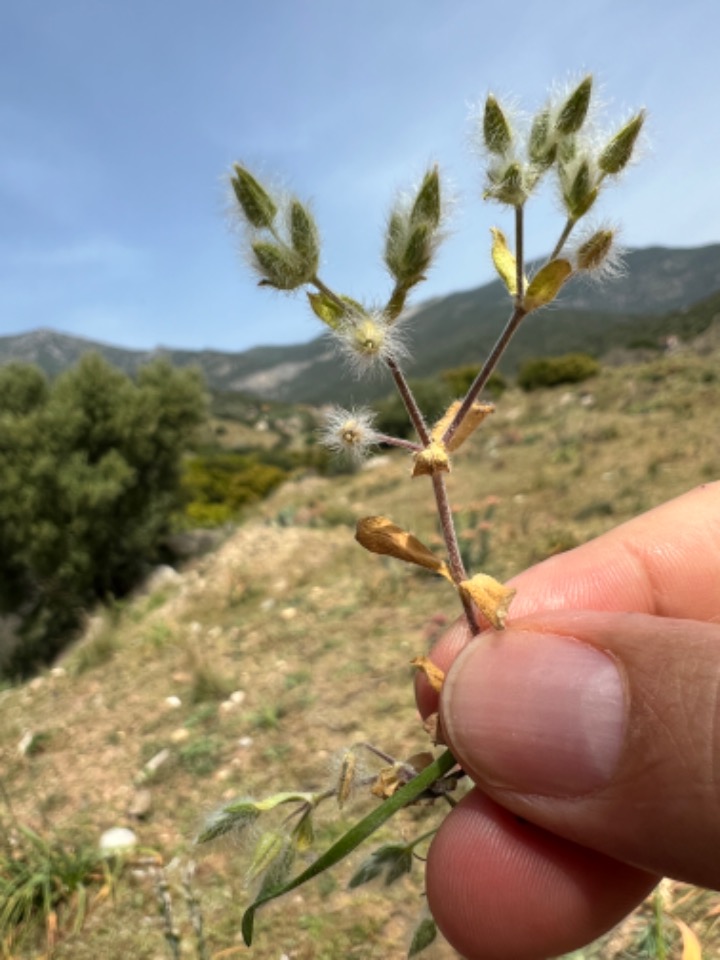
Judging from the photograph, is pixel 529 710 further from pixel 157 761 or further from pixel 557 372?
pixel 557 372

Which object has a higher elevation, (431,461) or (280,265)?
(280,265)

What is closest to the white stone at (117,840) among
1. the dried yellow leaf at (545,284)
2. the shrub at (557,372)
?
the dried yellow leaf at (545,284)

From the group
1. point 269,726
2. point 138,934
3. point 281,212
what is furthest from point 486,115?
point 269,726

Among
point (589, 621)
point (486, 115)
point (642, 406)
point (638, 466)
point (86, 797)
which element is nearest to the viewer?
point (486, 115)

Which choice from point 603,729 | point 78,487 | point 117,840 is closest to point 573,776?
point 603,729

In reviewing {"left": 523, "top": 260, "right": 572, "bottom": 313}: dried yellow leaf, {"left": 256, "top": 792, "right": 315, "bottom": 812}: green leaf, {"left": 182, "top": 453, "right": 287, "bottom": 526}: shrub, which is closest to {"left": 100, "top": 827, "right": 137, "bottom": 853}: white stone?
{"left": 256, "top": 792, "right": 315, "bottom": 812}: green leaf

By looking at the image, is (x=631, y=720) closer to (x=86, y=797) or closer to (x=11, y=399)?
(x=86, y=797)

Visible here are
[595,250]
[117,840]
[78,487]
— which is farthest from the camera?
[78,487]
